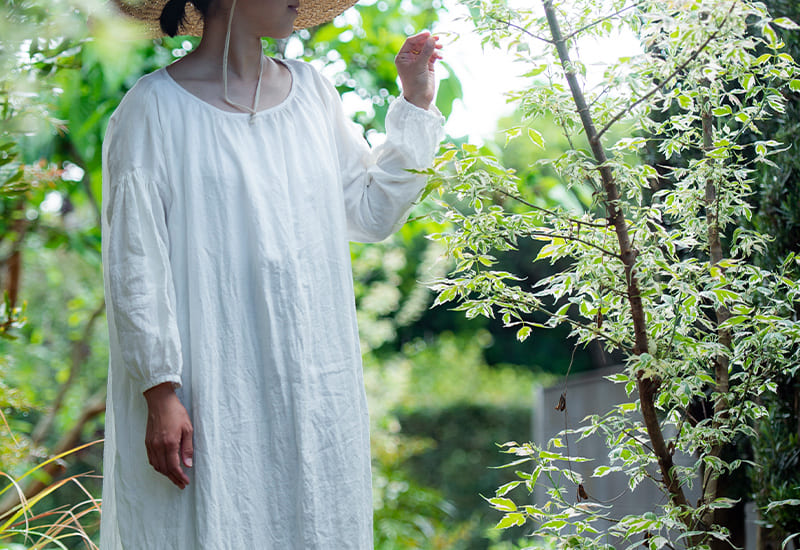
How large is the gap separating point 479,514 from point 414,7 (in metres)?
4.37

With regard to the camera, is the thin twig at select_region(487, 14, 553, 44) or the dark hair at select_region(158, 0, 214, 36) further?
the dark hair at select_region(158, 0, 214, 36)

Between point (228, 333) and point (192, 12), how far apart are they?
2.30ft

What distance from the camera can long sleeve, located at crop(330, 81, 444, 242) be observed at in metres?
1.32

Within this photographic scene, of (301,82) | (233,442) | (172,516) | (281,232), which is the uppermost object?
(301,82)

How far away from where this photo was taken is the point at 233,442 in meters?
1.14

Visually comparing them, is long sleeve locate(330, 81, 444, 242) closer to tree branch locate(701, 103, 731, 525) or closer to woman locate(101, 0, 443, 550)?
woman locate(101, 0, 443, 550)

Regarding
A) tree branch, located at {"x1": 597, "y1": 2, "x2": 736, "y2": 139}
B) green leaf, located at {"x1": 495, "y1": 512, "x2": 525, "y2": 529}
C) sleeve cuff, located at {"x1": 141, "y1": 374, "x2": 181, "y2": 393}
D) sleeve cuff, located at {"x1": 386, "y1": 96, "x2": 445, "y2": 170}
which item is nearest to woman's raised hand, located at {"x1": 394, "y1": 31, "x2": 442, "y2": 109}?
sleeve cuff, located at {"x1": 386, "y1": 96, "x2": 445, "y2": 170}

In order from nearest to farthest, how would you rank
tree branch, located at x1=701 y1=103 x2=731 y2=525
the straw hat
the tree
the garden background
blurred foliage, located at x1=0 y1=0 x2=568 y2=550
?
the tree
tree branch, located at x1=701 y1=103 x2=731 y2=525
the straw hat
the garden background
blurred foliage, located at x1=0 y1=0 x2=568 y2=550

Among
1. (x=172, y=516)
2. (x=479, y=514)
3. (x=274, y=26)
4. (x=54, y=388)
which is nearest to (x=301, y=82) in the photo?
(x=274, y=26)

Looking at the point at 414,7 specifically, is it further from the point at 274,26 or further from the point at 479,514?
the point at 479,514

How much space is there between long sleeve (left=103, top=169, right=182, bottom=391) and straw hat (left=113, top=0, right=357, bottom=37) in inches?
17.4

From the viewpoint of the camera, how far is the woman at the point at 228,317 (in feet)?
3.64

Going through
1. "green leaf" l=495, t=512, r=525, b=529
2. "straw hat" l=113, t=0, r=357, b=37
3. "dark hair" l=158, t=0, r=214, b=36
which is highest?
"straw hat" l=113, t=0, r=357, b=37

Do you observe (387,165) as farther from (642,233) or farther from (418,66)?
(642,233)
